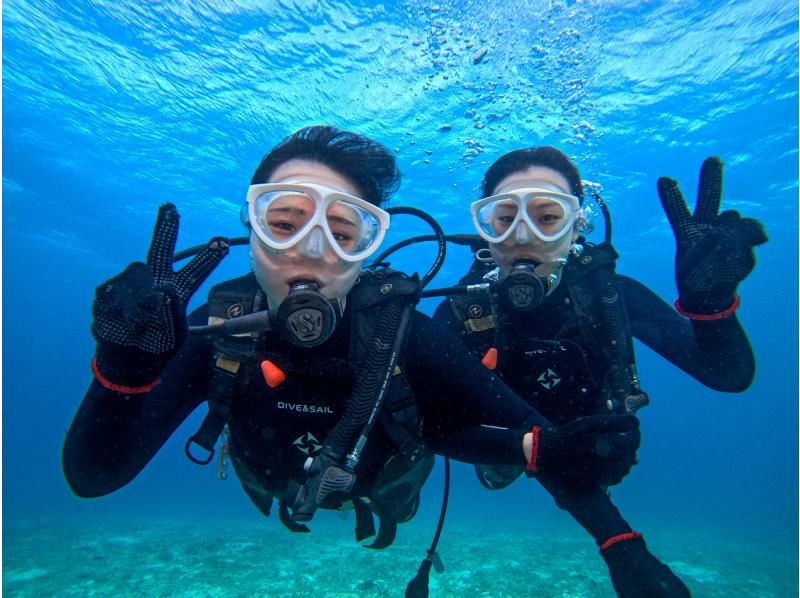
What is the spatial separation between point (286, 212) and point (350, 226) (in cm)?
45

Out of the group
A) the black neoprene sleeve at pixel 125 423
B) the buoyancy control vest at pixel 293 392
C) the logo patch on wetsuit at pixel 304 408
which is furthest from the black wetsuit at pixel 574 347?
the black neoprene sleeve at pixel 125 423

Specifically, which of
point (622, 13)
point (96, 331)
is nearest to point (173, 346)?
point (96, 331)

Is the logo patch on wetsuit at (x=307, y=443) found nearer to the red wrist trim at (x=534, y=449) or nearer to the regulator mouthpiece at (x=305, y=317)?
the regulator mouthpiece at (x=305, y=317)

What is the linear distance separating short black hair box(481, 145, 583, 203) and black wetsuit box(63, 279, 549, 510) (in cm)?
207

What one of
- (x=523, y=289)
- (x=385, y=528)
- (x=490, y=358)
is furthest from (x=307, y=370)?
(x=523, y=289)

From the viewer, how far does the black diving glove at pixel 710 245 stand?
10.0 feet

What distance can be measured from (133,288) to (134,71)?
53.1ft

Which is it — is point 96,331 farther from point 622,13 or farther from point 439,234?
point 622,13

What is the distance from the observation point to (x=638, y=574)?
2.80 meters

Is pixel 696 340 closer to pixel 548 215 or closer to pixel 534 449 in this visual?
pixel 548 215

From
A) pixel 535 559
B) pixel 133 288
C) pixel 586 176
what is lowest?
pixel 535 559

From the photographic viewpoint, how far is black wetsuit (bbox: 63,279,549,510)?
2965 millimetres

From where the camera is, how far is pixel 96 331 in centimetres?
216

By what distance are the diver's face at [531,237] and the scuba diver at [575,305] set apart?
0.01 m
